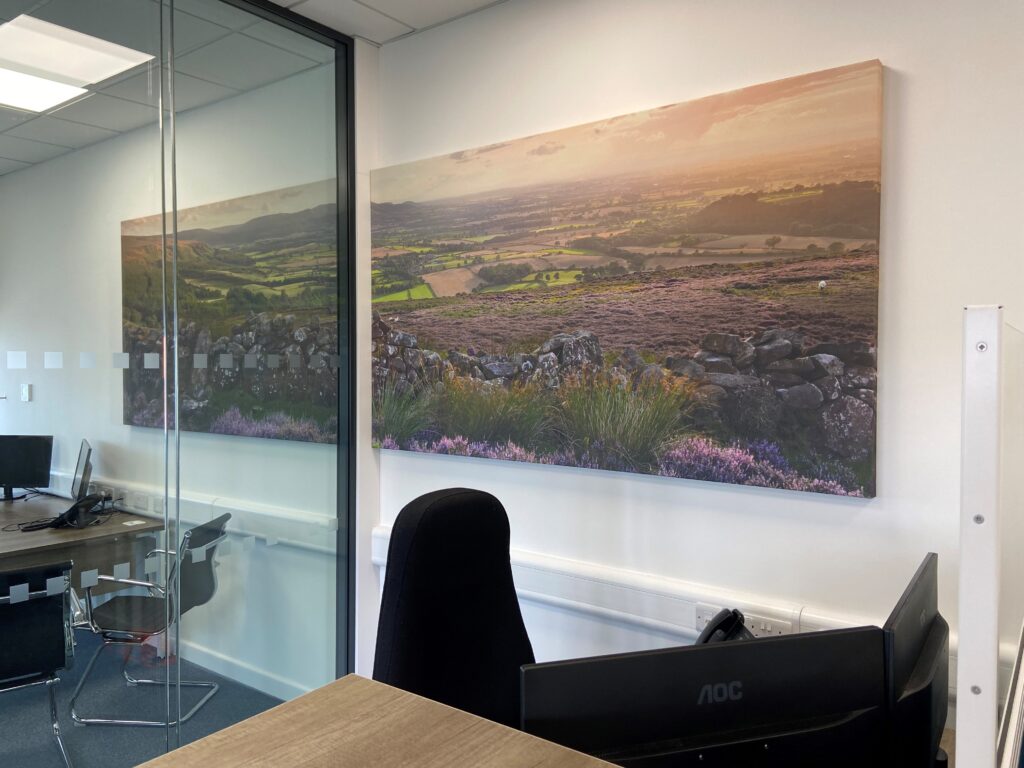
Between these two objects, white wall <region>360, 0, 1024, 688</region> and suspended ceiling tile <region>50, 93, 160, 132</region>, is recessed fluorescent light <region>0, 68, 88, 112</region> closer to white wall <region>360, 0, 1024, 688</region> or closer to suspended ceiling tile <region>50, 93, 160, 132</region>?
suspended ceiling tile <region>50, 93, 160, 132</region>

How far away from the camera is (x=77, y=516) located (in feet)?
7.24

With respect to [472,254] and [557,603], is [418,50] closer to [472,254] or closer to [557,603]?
[472,254]

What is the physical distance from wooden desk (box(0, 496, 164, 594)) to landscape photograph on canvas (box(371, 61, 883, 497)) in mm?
912

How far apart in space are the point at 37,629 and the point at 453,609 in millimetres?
1360

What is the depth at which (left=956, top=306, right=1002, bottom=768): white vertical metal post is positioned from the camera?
0.69 meters

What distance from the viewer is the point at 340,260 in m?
2.95

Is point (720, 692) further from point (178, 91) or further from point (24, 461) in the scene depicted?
point (178, 91)

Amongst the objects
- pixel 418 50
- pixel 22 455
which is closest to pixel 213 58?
pixel 418 50

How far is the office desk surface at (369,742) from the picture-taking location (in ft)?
2.66

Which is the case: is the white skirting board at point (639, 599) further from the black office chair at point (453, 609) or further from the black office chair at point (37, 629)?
the black office chair at point (37, 629)

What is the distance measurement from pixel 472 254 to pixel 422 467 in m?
0.82

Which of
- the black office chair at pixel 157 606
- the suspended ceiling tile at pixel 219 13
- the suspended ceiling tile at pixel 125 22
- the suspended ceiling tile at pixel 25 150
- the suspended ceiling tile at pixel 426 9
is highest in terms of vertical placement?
the suspended ceiling tile at pixel 426 9

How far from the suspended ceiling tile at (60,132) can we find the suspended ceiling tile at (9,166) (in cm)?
7

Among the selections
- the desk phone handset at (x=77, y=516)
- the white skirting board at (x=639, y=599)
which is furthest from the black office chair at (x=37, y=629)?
the white skirting board at (x=639, y=599)
